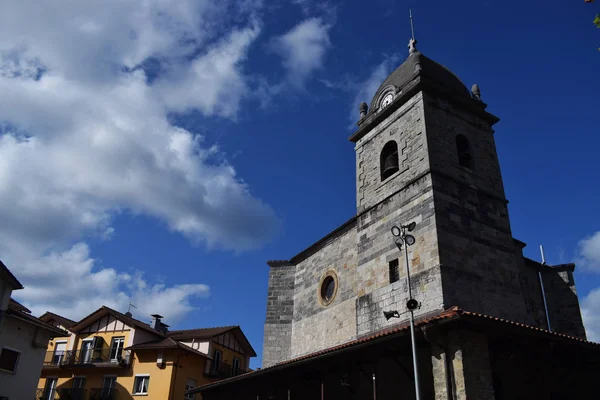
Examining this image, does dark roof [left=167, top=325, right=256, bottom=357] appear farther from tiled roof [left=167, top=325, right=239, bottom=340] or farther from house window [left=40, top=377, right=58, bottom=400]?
house window [left=40, top=377, right=58, bottom=400]

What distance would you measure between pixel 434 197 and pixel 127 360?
19637 mm

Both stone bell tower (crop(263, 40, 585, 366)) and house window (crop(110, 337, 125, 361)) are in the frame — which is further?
house window (crop(110, 337, 125, 361))

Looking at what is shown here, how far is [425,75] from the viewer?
717 inches

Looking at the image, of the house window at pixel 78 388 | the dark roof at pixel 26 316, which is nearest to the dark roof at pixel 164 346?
the house window at pixel 78 388

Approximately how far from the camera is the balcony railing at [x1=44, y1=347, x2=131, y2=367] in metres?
27.8

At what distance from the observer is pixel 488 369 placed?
36.7 ft

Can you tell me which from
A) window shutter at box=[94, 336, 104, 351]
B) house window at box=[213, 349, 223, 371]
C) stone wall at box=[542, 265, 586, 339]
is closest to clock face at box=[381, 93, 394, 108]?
stone wall at box=[542, 265, 586, 339]

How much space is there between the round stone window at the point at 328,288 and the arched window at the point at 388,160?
14.9 ft

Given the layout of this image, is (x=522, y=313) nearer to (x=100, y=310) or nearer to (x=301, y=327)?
(x=301, y=327)

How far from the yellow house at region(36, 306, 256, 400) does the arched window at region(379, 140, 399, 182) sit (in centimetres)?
1490

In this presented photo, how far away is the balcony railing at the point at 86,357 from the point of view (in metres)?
27.8

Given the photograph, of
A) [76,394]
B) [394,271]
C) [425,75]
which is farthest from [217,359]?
[425,75]

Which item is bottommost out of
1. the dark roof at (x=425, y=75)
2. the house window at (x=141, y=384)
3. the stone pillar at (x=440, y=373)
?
the stone pillar at (x=440, y=373)

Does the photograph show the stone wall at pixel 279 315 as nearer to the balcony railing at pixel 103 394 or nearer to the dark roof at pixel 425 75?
the dark roof at pixel 425 75
